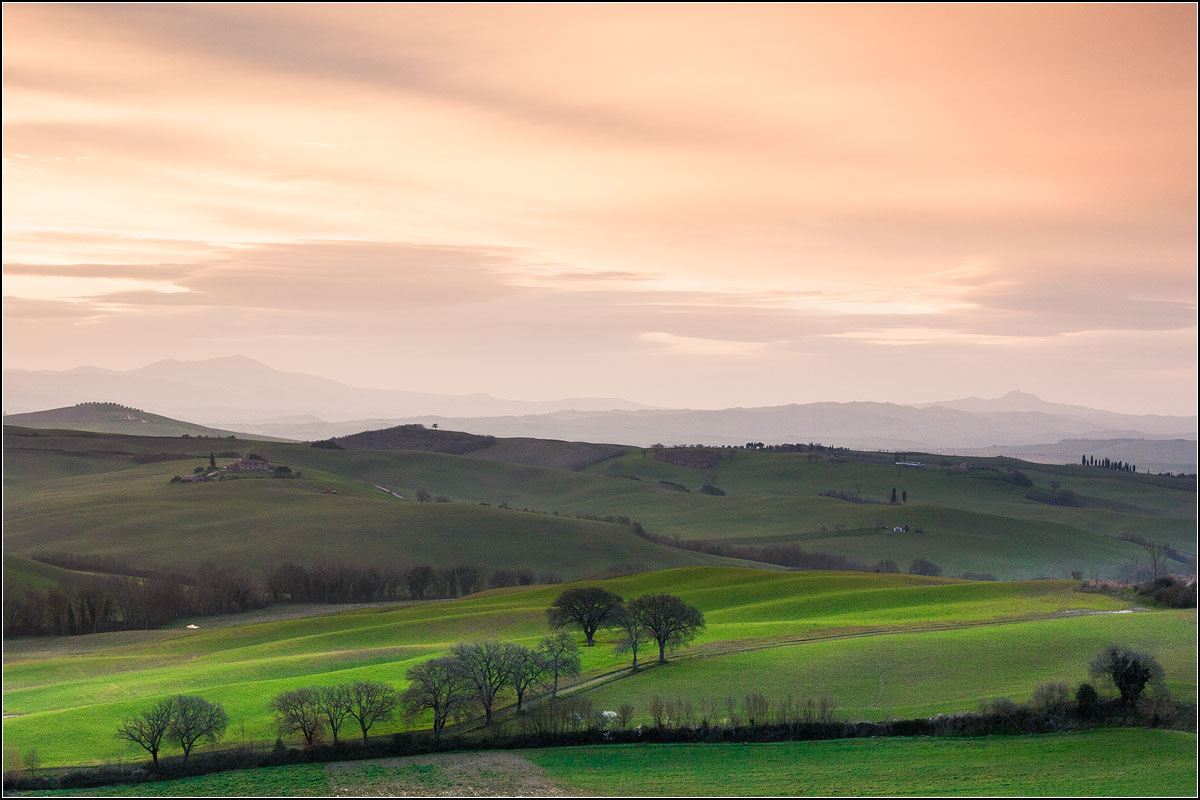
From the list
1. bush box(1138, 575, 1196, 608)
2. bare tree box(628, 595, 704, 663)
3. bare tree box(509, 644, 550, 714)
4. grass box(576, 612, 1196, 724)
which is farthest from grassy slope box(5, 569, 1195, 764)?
bare tree box(509, 644, 550, 714)

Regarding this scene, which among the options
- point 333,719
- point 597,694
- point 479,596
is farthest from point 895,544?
point 333,719

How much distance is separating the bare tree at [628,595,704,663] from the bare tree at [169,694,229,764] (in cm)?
2597

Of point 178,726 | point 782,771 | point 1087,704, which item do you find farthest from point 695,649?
point 178,726

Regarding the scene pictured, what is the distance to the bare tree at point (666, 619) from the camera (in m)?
63.8

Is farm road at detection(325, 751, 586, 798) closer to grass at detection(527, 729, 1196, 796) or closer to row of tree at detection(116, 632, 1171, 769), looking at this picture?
grass at detection(527, 729, 1196, 796)

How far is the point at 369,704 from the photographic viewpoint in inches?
1991

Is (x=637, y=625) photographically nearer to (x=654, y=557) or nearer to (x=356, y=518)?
(x=654, y=557)

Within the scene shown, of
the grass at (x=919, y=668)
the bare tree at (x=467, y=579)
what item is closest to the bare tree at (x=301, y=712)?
the grass at (x=919, y=668)

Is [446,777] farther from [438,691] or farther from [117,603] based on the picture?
[117,603]

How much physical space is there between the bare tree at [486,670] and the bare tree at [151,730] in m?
14.7

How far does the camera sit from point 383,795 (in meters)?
41.4

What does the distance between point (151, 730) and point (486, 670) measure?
16561 mm

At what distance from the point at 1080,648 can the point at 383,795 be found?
127 ft

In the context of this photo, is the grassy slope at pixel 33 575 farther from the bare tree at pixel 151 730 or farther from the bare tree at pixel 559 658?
the bare tree at pixel 559 658
